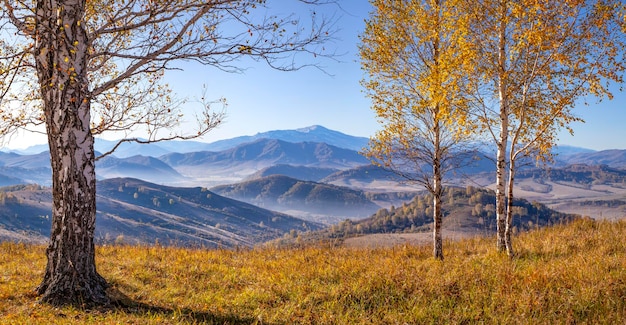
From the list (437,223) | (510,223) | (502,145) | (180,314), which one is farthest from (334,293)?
(502,145)

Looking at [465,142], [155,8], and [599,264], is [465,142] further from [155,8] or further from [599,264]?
[155,8]

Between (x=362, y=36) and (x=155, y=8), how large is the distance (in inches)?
306

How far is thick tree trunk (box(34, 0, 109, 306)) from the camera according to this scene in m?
6.55

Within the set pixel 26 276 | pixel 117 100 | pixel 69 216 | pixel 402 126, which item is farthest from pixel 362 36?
pixel 26 276

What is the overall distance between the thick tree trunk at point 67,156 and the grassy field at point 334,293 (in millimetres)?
528

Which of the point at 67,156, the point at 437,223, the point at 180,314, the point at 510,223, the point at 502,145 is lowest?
the point at 180,314

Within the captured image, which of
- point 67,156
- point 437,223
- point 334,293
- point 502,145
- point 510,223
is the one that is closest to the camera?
point 67,156

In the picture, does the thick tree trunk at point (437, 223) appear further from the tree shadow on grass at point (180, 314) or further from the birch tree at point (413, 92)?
the tree shadow on grass at point (180, 314)

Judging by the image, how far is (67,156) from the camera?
658 cm

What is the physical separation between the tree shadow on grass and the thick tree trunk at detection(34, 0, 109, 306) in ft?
1.43

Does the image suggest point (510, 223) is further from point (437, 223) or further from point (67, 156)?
point (67, 156)

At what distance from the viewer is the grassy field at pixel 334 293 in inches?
233

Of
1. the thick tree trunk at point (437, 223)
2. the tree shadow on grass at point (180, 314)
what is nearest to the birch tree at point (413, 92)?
the thick tree trunk at point (437, 223)

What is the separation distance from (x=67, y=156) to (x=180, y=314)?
3331 mm
